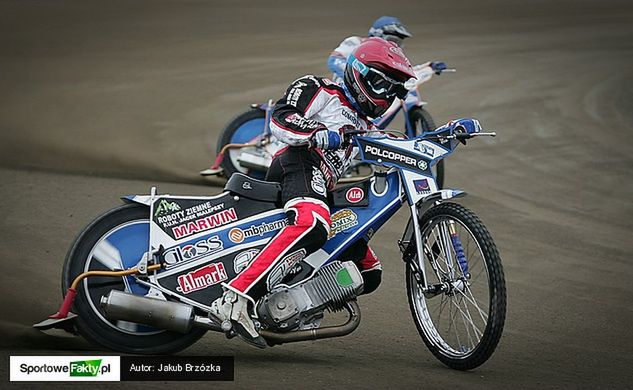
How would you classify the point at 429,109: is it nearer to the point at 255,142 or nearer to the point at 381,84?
the point at 255,142

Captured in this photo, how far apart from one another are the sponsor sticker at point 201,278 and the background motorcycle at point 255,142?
5.04m

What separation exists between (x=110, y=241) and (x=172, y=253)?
0.38 meters

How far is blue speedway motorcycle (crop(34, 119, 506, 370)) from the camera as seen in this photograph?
6598 mm

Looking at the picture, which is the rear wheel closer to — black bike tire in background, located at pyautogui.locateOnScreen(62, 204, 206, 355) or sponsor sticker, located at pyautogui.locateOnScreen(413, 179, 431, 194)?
black bike tire in background, located at pyautogui.locateOnScreen(62, 204, 206, 355)

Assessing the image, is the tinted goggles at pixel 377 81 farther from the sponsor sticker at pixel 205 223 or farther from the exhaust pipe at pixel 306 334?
the exhaust pipe at pixel 306 334

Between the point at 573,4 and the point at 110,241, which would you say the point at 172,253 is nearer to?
the point at 110,241

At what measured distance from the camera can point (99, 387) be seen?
5.96m

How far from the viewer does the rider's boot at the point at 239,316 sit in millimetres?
6453

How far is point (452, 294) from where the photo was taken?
667 cm

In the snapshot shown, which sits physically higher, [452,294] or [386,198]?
[386,198]

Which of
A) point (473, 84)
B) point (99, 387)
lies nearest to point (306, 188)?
point (99, 387)

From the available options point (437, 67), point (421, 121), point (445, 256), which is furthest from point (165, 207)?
point (437, 67)

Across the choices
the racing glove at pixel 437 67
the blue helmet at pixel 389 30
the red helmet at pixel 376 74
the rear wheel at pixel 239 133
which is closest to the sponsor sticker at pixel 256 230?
the red helmet at pixel 376 74

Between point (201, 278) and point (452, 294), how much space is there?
151 centimetres
